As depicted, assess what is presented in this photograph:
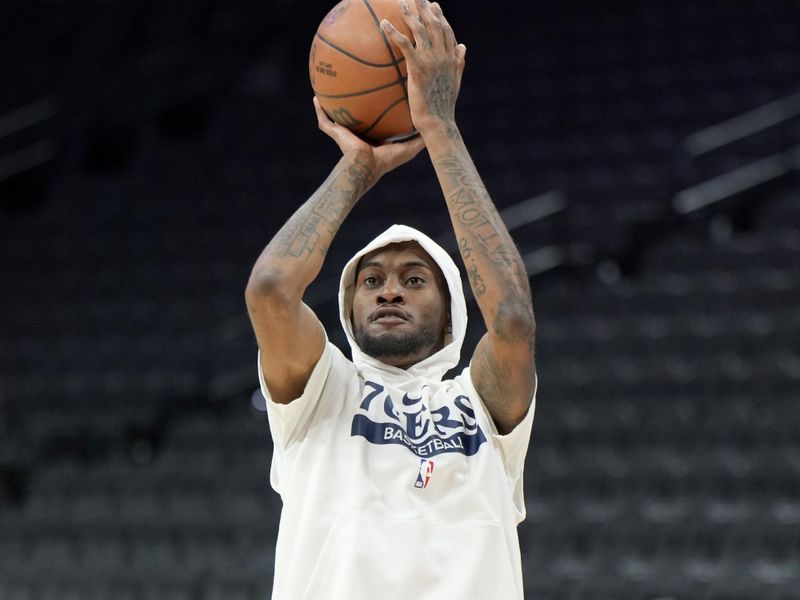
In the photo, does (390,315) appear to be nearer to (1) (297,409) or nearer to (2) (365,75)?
(1) (297,409)

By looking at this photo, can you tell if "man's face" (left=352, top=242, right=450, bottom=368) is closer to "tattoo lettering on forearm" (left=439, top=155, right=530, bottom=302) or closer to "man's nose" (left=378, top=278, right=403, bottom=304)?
"man's nose" (left=378, top=278, right=403, bottom=304)

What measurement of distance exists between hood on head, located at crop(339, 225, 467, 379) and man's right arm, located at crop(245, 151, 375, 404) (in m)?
0.21

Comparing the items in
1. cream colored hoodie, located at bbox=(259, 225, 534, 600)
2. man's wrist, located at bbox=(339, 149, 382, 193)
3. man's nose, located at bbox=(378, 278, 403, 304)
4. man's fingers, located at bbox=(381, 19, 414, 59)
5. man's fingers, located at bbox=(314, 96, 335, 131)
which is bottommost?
cream colored hoodie, located at bbox=(259, 225, 534, 600)

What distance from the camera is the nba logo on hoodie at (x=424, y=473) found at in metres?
2.50

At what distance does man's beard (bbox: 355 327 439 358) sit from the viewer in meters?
2.78

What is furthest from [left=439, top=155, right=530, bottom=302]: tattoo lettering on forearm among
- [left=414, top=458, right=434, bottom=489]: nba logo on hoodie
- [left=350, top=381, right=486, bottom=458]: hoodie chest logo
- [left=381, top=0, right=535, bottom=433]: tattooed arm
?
[left=414, top=458, right=434, bottom=489]: nba logo on hoodie

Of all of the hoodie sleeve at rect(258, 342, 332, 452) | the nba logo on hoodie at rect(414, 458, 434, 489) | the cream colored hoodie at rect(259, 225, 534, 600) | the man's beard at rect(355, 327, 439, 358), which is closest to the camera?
the cream colored hoodie at rect(259, 225, 534, 600)

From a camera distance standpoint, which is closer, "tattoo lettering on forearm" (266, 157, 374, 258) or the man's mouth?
"tattoo lettering on forearm" (266, 157, 374, 258)

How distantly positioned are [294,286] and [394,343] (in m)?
0.38

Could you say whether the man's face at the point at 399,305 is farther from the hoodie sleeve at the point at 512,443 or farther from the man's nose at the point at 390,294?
the hoodie sleeve at the point at 512,443

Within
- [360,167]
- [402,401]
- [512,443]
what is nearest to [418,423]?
[402,401]

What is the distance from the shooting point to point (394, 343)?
9.12 feet

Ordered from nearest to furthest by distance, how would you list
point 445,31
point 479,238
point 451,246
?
1. point 479,238
2. point 445,31
3. point 451,246

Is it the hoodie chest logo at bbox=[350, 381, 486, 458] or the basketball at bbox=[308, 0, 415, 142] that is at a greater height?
the basketball at bbox=[308, 0, 415, 142]
